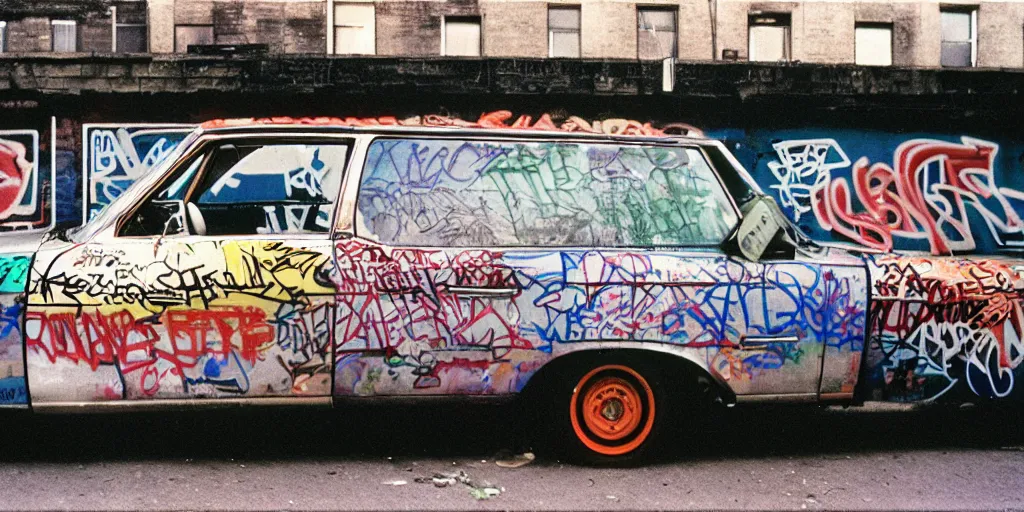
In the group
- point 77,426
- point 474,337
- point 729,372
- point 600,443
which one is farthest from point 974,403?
point 77,426

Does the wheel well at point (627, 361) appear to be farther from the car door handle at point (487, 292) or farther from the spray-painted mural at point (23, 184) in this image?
the spray-painted mural at point (23, 184)

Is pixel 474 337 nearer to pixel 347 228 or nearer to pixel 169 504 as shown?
pixel 347 228

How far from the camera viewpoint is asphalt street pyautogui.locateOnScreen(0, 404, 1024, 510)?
4.13m

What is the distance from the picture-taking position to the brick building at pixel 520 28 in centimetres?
1903

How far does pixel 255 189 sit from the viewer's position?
15.6 ft

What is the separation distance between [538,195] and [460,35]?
1535cm

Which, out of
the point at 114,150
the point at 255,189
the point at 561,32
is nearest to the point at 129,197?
the point at 255,189

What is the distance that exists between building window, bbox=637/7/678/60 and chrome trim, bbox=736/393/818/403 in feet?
52.6

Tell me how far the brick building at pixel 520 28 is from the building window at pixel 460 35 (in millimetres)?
23

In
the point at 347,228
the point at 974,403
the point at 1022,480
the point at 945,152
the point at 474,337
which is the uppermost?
the point at 945,152

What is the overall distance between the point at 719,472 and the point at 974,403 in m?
1.50

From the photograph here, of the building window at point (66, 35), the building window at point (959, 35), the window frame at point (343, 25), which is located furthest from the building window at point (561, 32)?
the building window at point (66, 35)

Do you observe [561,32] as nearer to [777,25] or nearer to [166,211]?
[777,25]

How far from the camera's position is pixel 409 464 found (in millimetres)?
4719
